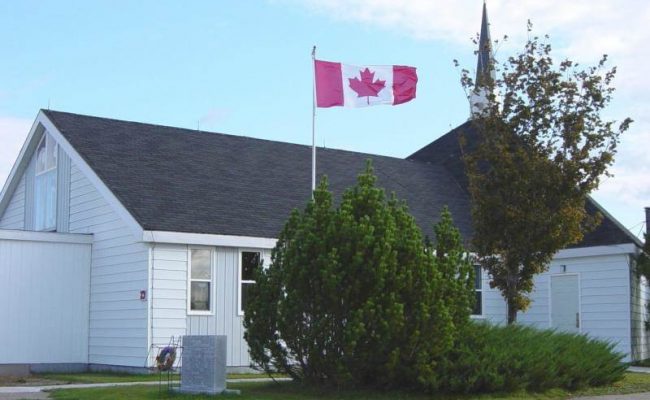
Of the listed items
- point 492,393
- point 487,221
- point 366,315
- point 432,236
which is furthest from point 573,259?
point 366,315

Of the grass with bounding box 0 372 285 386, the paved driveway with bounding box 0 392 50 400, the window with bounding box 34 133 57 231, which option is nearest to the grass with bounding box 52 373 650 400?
the paved driveway with bounding box 0 392 50 400

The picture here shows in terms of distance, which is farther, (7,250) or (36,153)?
(36,153)

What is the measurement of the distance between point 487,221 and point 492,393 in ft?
20.0

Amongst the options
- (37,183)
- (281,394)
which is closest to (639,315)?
(281,394)

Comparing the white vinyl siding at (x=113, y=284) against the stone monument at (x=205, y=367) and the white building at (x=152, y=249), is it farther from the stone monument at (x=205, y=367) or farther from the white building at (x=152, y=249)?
the stone monument at (x=205, y=367)

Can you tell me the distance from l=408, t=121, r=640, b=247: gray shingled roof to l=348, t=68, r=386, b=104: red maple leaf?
5396 millimetres

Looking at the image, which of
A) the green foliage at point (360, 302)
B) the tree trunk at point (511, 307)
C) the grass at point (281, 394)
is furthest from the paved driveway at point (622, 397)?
the tree trunk at point (511, 307)

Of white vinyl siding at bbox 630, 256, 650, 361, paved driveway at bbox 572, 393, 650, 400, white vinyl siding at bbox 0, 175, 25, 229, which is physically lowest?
paved driveway at bbox 572, 393, 650, 400

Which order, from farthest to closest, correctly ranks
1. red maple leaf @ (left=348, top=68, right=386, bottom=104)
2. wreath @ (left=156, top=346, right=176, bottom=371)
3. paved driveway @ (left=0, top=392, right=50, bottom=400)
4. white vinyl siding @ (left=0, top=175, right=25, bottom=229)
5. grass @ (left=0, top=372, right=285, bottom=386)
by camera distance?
white vinyl siding @ (left=0, top=175, right=25, bottom=229) → red maple leaf @ (left=348, top=68, right=386, bottom=104) → wreath @ (left=156, top=346, right=176, bottom=371) → grass @ (left=0, top=372, right=285, bottom=386) → paved driveway @ (left=0, top=392, right=50, bottom=400)

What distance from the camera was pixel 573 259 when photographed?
2711 cm

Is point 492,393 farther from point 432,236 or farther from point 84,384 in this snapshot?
point 432,236

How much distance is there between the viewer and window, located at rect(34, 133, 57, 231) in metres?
25.1

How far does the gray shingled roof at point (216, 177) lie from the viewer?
867 inches

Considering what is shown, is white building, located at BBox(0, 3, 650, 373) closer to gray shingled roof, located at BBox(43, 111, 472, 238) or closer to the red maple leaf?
gray shingled roof, located at BBox(43, 111, 472, 238)
